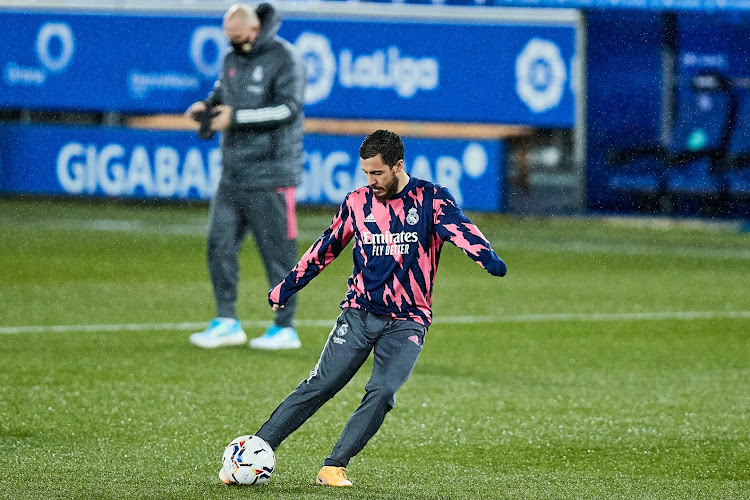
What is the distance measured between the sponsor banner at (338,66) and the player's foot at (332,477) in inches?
607

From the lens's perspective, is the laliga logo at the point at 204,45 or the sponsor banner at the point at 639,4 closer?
the sponsor banner at the point at 639,4

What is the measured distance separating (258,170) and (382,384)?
4.00 meters

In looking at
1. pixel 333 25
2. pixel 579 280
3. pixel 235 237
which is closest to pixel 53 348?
pixel 235 237

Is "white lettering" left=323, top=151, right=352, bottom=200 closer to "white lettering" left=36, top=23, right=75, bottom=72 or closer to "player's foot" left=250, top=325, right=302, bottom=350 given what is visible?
"white lettering" left=36, top=23, right=75, bottom=72

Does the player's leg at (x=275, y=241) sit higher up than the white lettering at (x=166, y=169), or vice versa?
the player's leg at (x=275, y=241)

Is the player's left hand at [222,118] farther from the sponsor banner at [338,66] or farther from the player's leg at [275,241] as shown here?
the sponsor banner at [338,66]

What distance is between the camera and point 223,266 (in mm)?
9289

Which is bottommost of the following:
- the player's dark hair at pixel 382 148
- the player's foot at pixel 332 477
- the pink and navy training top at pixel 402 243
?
the player's foot at pixel 332 477

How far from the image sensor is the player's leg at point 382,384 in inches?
217

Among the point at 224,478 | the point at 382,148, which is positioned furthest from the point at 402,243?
the point at 224,478

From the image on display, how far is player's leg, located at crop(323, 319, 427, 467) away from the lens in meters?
5.51

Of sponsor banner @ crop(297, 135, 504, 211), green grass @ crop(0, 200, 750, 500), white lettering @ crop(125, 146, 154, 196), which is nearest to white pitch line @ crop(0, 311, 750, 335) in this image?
green grass @ crop(0, 200, 750, 500)

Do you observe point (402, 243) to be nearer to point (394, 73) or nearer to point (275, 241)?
point (275, 241)

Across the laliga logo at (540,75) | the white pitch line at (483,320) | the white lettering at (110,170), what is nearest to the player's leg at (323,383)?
the white pitch line at (483,320)
